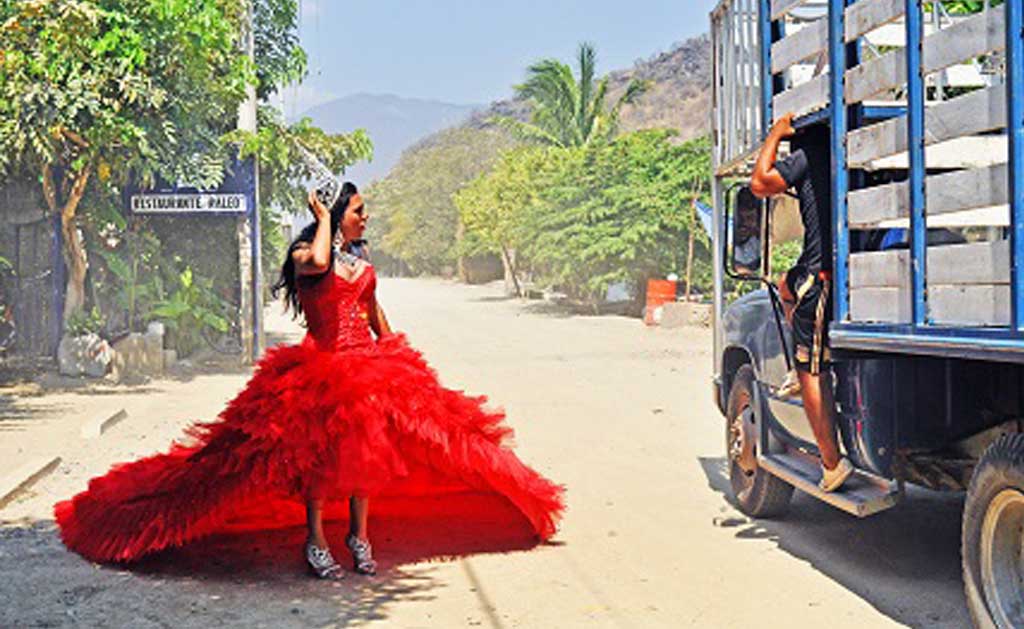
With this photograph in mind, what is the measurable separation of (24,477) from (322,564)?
4.15m

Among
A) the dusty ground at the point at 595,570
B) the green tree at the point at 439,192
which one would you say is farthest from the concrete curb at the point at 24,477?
the green tree at the point at 439,192

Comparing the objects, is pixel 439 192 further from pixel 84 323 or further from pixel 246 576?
pixel 246 576

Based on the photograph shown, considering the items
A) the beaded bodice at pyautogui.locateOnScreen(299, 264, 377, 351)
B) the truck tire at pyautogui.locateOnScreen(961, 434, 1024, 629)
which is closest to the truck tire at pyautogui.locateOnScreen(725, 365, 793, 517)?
the beaded bodice at pyautogui.locateOnScreen(299, 264, 377, 351)

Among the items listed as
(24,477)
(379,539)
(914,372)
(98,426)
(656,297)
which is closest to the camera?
(914,372)

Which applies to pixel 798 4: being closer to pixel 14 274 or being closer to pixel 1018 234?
pixel 1018 234

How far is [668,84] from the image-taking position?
128 meters

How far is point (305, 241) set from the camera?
22.4 ft

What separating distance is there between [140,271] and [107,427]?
8.41 m

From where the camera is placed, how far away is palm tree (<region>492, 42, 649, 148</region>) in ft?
169

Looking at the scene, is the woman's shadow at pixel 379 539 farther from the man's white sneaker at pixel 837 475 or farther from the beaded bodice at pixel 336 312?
the man's white sneaker at pixel 837 475

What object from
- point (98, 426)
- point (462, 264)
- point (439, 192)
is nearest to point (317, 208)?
point (98, 426)

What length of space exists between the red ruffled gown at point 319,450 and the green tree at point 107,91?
8.76m

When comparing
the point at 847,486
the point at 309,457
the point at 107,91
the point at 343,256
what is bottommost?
the point at 847,486

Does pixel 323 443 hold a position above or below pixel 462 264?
below
